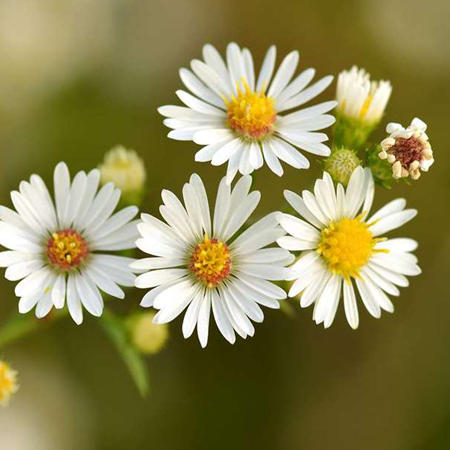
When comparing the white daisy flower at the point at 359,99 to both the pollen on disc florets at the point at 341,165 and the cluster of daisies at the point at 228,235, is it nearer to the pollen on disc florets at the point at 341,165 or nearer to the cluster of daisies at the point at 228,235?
the cluster of daisies at the point at 228,235

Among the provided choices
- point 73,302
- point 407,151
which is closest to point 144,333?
point 73,302

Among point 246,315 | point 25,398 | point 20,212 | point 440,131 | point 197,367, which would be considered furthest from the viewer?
point 440,131

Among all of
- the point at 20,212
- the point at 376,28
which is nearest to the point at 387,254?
Answer: the point at 20,212

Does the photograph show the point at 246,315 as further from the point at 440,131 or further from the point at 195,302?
the point at 440,131

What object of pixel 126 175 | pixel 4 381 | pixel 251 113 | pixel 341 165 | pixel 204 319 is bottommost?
pixel 4 381

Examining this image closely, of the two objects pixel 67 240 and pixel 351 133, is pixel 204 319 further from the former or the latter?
pixel 351 133

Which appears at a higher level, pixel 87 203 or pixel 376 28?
pixel 376 28
